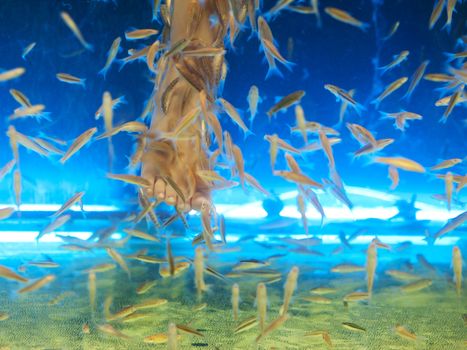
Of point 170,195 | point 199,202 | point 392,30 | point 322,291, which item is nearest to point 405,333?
point 322,291

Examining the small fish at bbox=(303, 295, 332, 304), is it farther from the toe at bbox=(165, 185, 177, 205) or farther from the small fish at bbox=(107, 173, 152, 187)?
the small fish at bbox=(107, 173, 152, 187)

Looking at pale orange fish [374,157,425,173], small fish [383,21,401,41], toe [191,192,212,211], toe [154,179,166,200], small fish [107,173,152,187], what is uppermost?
small fish [383,21,401,41]

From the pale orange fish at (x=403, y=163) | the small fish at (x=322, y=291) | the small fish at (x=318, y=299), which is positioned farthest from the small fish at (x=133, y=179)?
the small fish at (x=322, y=291)

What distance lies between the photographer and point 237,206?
784 cm

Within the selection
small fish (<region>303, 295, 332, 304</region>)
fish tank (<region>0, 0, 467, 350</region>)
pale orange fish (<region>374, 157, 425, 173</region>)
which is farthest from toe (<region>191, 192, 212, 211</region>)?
small fish (<region>303, 295, 332, 304</region>)

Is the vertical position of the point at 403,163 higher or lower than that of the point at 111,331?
higher

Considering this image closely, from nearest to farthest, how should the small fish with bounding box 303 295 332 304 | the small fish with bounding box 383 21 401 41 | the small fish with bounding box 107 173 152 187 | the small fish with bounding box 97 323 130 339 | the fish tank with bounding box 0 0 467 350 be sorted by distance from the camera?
the small fish with bounding box 107 173 152 187, the small fish with bounding box 97 323 130 339, the small fish with bounding box 303 295 332 304, the fish tank with bounding box 0 0 467 350, the small fish with bounding box 383 21 401 41

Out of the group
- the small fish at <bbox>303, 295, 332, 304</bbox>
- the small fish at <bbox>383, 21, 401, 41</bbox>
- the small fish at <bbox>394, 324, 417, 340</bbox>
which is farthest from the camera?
the small fish at <bbox>383, 21, 401, 41</bbox>

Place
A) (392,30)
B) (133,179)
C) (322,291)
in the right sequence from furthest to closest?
(392,30) < (322,291) < (133,179)

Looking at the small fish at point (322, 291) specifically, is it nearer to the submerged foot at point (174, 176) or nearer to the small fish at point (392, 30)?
the submerged foot at point (174, 176)

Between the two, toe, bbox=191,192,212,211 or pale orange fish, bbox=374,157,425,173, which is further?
pale orange fish, bbox=374,157,425,173

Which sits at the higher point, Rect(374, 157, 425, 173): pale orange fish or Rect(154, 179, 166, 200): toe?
Rect(374, 157, 425, 173): pale orange fish

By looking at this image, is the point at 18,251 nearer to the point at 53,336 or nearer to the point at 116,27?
the point at 53,336

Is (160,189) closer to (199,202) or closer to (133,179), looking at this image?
(133,179)
